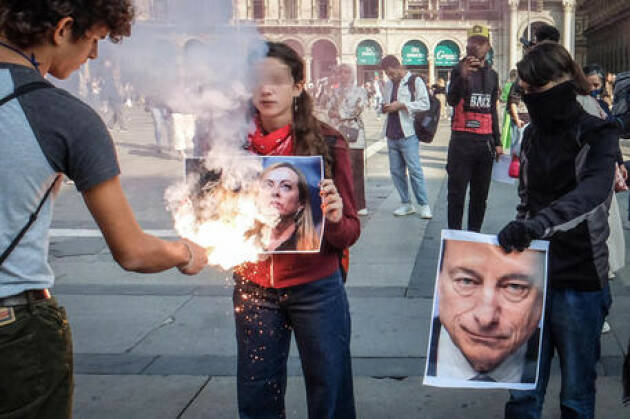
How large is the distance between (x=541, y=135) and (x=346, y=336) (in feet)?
3.66

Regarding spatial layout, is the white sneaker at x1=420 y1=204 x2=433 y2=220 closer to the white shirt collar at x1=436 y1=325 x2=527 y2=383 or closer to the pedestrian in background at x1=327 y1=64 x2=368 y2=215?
the pedestrian in background at x1=327 y1=64 x2=368 y2=215

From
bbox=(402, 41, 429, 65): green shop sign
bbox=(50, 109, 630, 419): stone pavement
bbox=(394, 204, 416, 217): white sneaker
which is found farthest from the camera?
bbox=(402, 41, 429, 65): green shop sign

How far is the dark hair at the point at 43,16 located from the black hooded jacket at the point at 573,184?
5.26 ft

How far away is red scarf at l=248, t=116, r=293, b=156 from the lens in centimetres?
246

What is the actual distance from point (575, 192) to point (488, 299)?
502 millimetres

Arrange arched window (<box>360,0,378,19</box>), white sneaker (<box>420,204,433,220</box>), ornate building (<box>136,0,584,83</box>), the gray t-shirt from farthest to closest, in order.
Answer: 1. arched window (<box>360,0,378,19</box>)
2. ornate building (<box>136,0,584,83</box>)
3. white sneaker (<box>420,204,433,220</box>)
4. the gray t-shirt

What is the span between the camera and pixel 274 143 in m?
2.46

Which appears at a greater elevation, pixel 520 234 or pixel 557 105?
pixel 557 105

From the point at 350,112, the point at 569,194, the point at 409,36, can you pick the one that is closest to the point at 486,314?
the point at 569,194

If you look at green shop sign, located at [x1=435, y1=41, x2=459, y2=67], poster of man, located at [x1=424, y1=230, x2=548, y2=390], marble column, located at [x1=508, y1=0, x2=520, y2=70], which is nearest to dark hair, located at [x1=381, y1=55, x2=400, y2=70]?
poster of man, located at [x1=424, y1=230, x2=548, y2=390]

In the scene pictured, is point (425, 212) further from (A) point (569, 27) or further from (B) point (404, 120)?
(A) point (569, 27)

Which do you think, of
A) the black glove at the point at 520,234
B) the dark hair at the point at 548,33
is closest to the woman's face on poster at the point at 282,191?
the black glove at the point at 520,234

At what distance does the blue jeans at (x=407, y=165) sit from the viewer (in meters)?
7.88

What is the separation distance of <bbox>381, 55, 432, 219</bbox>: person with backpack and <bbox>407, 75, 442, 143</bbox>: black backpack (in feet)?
0.04
